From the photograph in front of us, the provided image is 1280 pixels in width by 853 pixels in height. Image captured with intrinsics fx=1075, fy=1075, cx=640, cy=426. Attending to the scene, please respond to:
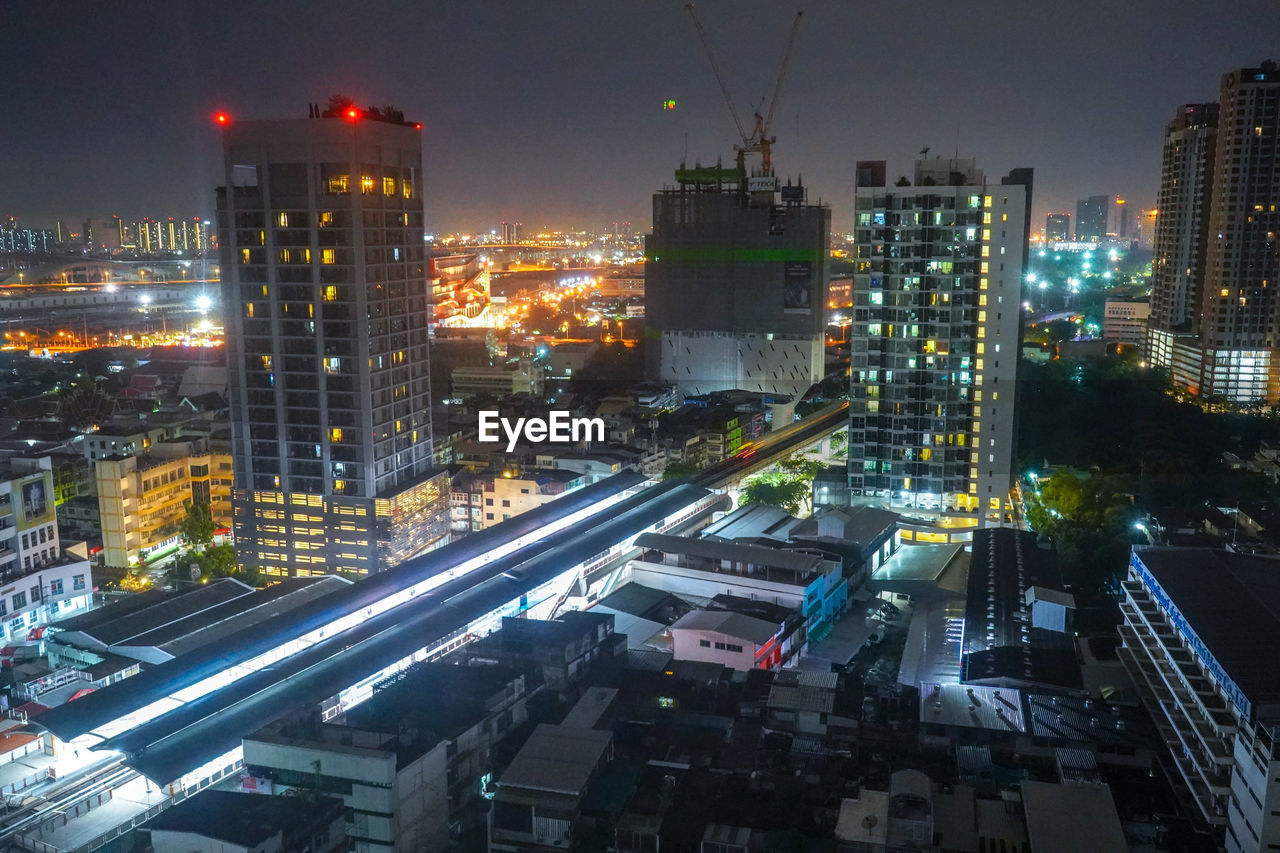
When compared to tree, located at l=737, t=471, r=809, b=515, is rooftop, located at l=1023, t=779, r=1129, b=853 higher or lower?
higher

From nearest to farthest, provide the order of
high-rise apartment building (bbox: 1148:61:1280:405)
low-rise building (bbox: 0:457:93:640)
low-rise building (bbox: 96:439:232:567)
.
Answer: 1. low-rise building (bbox: 0:457:93:640)
2. low-rise building (bbox: 96:439:232:567)
3. high-rise apartment building (bbox: 1148:61:1280:405)

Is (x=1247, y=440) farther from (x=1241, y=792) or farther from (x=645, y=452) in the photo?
(x=1241, y=792)

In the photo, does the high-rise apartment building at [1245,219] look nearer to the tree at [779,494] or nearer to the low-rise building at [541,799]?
the tree at [779,494]

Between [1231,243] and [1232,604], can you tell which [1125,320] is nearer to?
[1231,243]

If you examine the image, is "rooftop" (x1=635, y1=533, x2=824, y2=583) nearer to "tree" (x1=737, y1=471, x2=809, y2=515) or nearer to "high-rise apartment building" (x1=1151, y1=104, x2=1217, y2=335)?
"tree" (x1=737, y1=471, x2=809, y2=515)

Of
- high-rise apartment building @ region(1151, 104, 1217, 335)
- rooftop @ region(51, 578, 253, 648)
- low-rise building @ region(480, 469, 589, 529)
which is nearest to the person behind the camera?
rooftop @ region(51, 578, 253, 648)

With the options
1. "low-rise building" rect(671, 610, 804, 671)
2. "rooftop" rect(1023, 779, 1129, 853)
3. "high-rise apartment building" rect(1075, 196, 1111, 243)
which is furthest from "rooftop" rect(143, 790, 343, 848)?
"high-rise apartment building" rect(1075, 196, 1111, 243)
